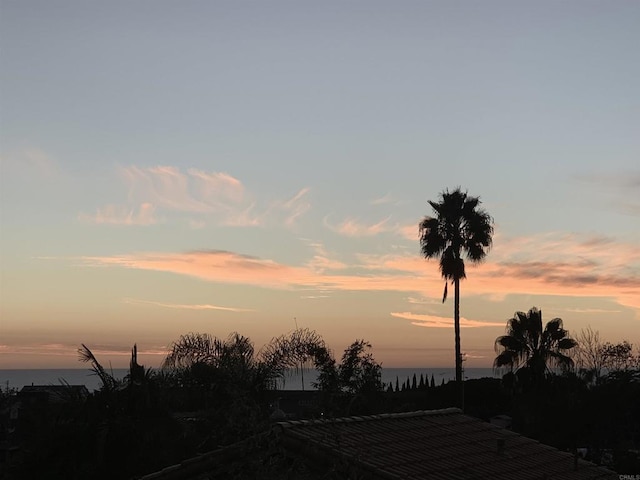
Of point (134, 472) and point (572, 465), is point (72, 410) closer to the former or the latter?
point (134, 472)

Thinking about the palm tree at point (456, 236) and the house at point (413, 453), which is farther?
the palm tree at point (456, 236)

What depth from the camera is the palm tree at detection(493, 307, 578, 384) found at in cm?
3741

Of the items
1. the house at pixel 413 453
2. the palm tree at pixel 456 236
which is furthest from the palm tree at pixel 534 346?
the house at pixel 413 453

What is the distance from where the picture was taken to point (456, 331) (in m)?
39.6

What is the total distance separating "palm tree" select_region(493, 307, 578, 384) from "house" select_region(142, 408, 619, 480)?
1986cm

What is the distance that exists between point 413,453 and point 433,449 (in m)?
0.94

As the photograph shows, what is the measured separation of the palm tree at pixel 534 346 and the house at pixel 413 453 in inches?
782

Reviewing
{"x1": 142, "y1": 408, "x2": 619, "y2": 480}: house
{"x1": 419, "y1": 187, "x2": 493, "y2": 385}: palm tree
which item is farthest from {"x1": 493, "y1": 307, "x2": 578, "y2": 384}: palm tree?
{"x1": 142, "y1": 408, "x2": 619, "y2": 480}: house

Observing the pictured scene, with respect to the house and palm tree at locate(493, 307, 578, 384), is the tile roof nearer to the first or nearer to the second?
the house

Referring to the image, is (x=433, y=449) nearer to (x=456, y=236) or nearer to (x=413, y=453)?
(x=413, y=453)

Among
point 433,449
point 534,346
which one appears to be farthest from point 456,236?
point 433,449

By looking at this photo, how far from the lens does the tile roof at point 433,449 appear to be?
40.3 feet

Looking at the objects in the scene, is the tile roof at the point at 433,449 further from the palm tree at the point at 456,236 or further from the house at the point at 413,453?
the palm tree at the point at 456,236

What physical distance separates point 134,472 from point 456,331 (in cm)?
2321
